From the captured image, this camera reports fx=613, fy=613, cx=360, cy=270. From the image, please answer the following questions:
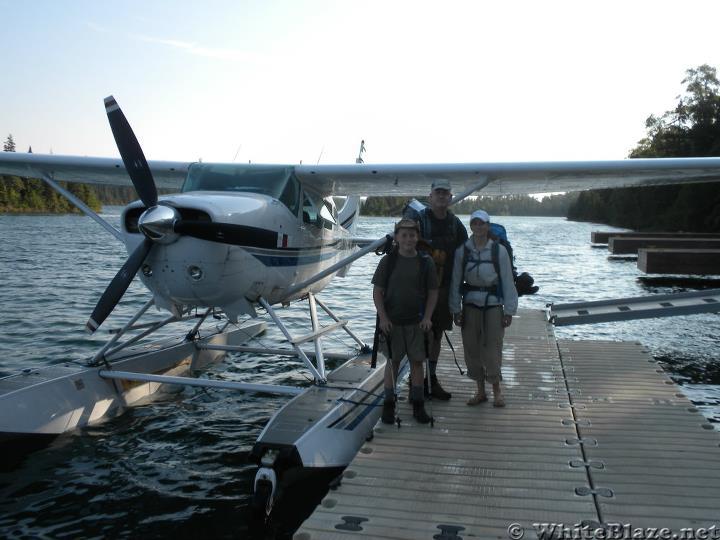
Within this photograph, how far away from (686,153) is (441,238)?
2325 inches

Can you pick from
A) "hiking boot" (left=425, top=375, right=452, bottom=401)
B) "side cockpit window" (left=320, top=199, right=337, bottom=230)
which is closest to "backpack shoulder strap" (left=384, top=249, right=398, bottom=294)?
"hiking boot" (left=425, top=375, right=452, bottom=401)

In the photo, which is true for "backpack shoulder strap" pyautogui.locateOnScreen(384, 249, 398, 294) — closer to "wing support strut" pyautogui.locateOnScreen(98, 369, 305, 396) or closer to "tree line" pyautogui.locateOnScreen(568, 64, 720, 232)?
"wing support strut" pyautogui.locateOnScreen(98, 369, 305, 396)

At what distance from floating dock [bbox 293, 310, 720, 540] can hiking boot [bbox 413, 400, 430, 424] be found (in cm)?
8

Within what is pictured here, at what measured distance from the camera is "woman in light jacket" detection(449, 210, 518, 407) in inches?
191

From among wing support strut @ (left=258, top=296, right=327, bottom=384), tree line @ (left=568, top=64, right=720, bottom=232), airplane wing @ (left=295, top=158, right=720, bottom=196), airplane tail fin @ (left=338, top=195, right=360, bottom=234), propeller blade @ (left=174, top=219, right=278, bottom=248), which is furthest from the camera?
tree line @ (left=568, top=64, right=720, bottom=232)

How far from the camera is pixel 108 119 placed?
5617 millimetres

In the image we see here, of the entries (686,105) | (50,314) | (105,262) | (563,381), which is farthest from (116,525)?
(686,105)

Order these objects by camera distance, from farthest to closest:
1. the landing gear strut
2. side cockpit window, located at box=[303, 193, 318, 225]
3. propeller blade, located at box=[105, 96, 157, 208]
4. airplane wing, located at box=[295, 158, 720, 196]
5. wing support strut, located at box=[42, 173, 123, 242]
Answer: side cockpit window, located at box=[303, 193, 318, 225] → airplane wing, located at box=[295, 158, 720, 196] → wing support strut, located at box=[42, 173, 123, 242] → propeller blade, located at box=[105, 96, 157, 208] → the landing gear strut

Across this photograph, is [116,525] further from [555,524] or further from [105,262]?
[105,262]

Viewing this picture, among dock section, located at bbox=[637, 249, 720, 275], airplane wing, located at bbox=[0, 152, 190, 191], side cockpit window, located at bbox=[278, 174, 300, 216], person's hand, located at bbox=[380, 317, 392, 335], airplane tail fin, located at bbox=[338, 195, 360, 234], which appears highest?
airplane wing, located at bbox=[0, 152, 190, 191]

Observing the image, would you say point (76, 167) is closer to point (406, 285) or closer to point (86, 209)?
point (86, 209)

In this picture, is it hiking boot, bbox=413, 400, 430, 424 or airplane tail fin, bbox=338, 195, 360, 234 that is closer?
hiking boot, bbox=413, 400, 430, 424

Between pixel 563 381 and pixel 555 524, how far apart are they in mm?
3075

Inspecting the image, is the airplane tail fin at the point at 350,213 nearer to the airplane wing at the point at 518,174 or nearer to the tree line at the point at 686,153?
the airplane wing at the point at 518,174
